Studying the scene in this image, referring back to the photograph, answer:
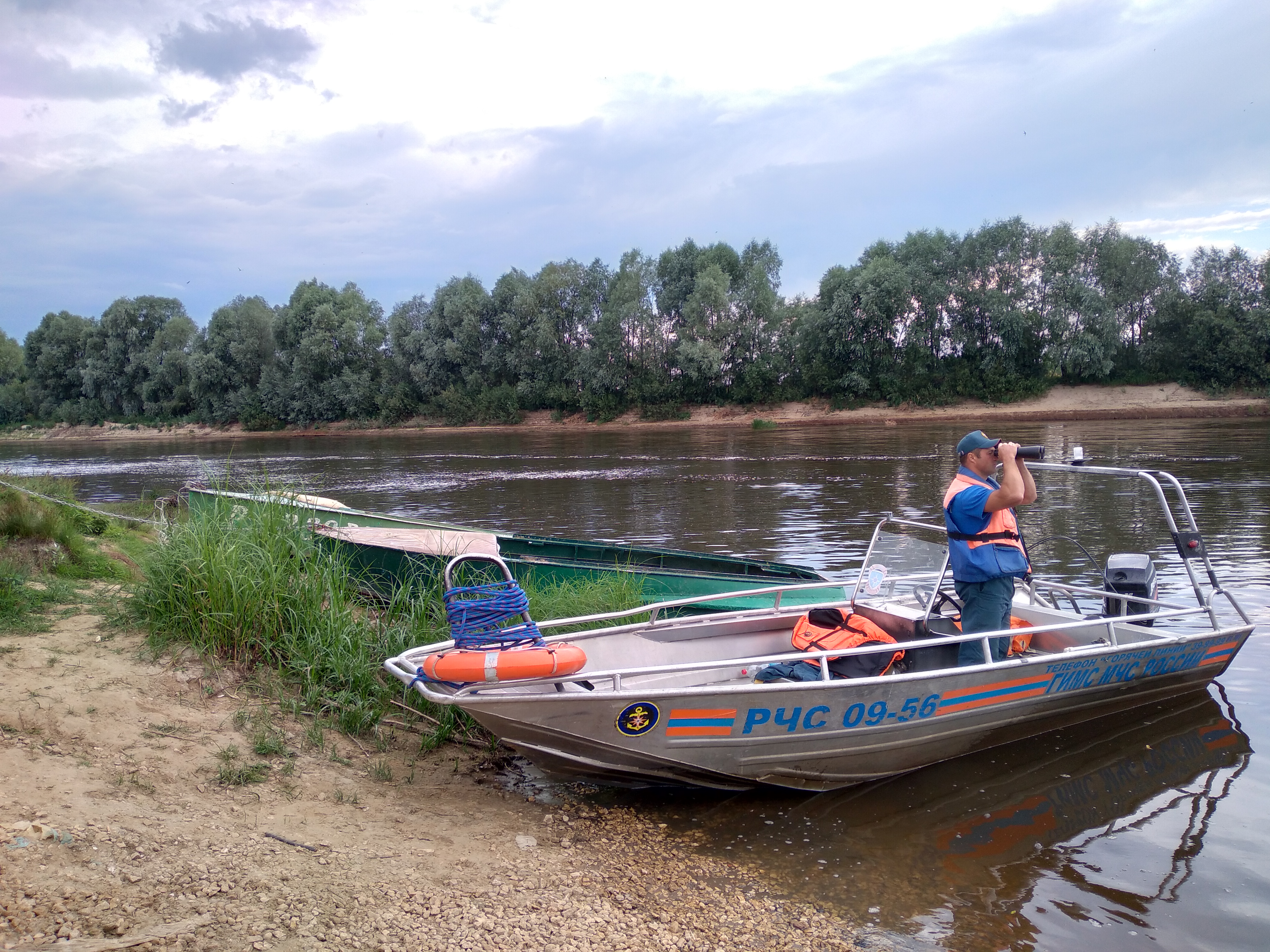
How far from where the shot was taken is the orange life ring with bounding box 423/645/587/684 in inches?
182

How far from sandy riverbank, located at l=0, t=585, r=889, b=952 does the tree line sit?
162 ft

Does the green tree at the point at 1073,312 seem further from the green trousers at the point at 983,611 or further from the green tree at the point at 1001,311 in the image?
the green trousers at the point at 983,611

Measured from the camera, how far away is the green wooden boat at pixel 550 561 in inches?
349

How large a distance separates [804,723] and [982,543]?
5.85 feet

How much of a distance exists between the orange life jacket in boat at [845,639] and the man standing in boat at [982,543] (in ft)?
1.84

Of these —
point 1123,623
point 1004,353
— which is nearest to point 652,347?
point 1004,353

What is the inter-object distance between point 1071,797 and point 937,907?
6.42ft

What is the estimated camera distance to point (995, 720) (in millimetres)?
5926

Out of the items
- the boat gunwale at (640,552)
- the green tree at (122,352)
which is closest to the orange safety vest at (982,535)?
the boat gunwale at (640,552)

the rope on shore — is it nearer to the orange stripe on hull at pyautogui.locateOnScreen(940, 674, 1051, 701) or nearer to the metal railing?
the metal railing

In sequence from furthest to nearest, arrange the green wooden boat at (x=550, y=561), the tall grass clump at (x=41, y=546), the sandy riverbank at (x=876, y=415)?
the sandy riverbank at (x=876, y=415) → the green wooden boat at (x=550, y=561) → the tall grass clump at (x=41, y=546)

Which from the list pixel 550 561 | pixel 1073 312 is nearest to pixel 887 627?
pixel 550 561

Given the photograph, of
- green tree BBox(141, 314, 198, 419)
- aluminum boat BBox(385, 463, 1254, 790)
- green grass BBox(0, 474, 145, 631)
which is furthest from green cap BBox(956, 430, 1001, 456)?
green tree BBox(141, 314, 198, 419)

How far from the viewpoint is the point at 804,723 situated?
5152mm
